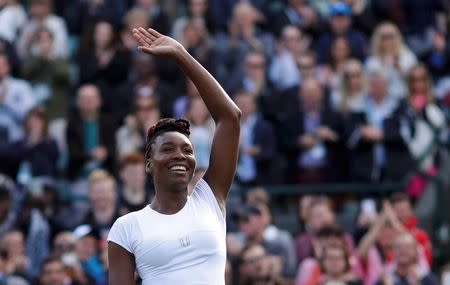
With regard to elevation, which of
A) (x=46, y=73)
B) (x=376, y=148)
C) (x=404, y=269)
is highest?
(x=46, y=73)

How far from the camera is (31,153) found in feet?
42.8

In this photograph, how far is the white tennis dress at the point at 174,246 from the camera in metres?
5.88

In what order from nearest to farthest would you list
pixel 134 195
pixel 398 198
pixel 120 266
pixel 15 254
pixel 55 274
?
pixel 120 266
pixel 55 274
pixel 15 254
pixel 134 195
pixel 398 198

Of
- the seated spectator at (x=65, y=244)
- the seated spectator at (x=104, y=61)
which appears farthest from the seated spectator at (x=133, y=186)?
the seated spectator at (x=104, y=61)

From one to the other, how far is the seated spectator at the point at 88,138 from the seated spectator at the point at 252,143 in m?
1.36

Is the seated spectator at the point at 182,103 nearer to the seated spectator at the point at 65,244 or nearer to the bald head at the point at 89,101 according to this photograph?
the bald head at the point at 89,101

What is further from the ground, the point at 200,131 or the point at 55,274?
the point at 200,131

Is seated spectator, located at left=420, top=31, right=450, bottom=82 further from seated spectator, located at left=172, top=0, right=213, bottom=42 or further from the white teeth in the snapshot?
the white teeth

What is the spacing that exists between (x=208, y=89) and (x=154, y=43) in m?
0.33

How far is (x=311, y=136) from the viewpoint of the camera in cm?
1335

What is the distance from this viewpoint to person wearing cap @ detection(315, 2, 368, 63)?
15.0 metres

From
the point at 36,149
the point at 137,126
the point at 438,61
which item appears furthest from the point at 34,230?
the point at 438,61

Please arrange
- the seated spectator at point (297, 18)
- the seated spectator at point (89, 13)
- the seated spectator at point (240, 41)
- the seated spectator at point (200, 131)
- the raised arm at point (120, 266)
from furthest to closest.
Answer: the seated spectator at point (297, 18), the seated spectator at point (89, 13), the seated spectator at point (240, 41), the seated spectator at point (200, 131), the raised arm at point (120, 266)

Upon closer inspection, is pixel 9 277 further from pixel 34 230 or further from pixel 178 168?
Answer: pixel 178 168
